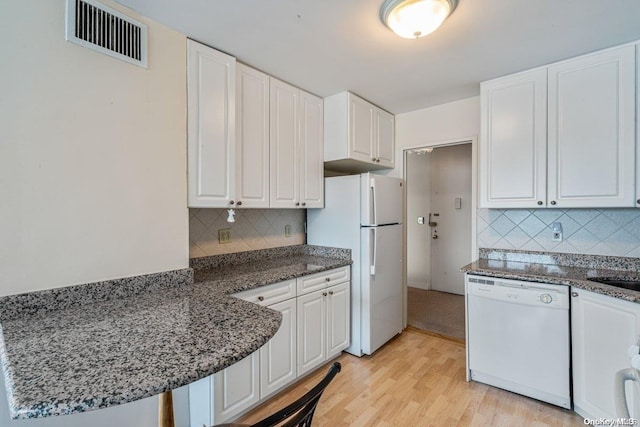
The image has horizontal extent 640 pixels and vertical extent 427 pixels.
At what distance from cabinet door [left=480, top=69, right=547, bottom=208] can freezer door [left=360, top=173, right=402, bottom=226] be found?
77 cm

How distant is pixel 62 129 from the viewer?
4.30ft

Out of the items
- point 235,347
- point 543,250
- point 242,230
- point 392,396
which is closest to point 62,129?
point 235,347

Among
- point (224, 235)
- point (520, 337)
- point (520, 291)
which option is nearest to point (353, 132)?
point (224, 235)

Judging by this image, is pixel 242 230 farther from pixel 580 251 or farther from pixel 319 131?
pixel 580 251

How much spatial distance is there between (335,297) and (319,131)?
4.97 ft

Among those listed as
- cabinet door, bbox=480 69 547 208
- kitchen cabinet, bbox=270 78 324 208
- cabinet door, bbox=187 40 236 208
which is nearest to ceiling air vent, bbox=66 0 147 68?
cabinet door, bbox=187 40 236 208

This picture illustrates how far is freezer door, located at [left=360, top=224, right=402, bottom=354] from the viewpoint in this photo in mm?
2600

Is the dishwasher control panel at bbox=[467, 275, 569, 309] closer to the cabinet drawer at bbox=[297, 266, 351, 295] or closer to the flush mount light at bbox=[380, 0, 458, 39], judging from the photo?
the cabinet drawer at bbox=[297, 266, 351, 295]

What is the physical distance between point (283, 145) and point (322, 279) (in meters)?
1.15

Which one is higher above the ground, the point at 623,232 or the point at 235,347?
the point at 623,232

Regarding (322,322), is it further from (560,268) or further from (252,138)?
(560,268)

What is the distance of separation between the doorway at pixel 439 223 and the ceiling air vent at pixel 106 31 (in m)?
3.47

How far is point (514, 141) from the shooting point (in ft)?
7.47

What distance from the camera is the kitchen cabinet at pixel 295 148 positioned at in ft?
7.86
